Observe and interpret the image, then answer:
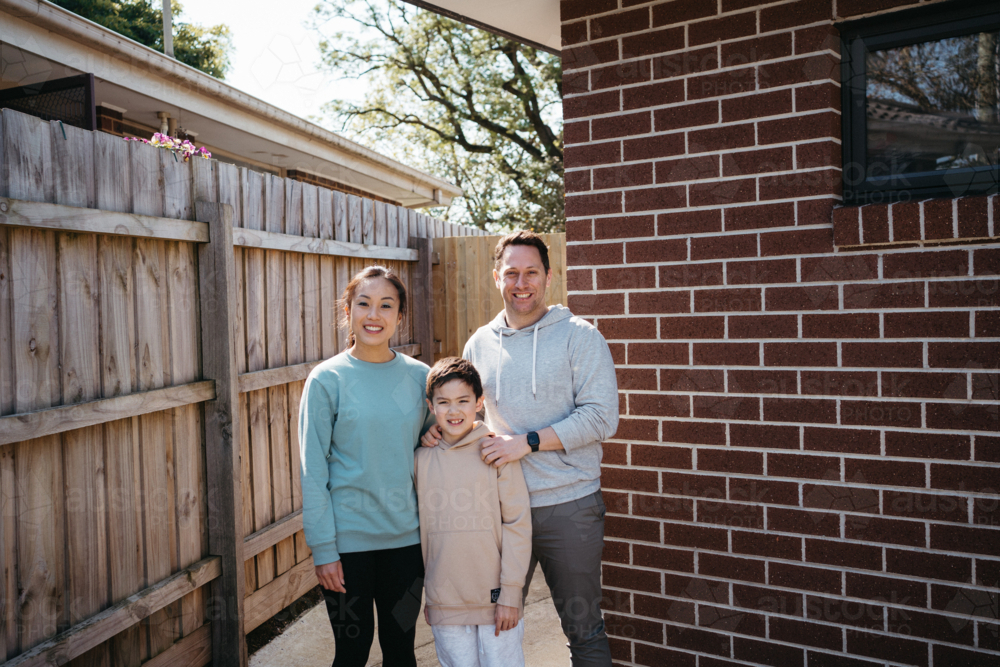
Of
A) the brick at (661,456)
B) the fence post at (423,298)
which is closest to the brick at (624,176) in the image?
the brick at (661,456)

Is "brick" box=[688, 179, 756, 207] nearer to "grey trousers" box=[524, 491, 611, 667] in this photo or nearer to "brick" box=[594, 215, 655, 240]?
"brick" box=[594, 215, 655, 240]

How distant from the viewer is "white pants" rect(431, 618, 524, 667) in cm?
225

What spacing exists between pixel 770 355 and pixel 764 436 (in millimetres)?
320

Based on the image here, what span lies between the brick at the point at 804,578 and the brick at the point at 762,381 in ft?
1.55

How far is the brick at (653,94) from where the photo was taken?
2771mm

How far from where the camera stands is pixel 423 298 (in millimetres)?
5762

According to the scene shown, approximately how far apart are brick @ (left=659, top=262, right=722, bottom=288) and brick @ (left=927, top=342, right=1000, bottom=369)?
78 cm

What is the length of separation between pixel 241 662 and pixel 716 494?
94.1 inches

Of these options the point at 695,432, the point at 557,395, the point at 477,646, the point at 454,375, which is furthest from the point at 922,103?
the point at 477,646

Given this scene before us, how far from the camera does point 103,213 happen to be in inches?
103

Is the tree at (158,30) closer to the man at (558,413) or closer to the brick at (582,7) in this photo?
the brick at (582,7)

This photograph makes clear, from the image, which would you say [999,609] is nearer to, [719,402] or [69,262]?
[719,402]

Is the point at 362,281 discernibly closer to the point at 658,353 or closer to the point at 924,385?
the point at 658,353

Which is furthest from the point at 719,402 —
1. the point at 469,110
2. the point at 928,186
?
the point at 469,110
